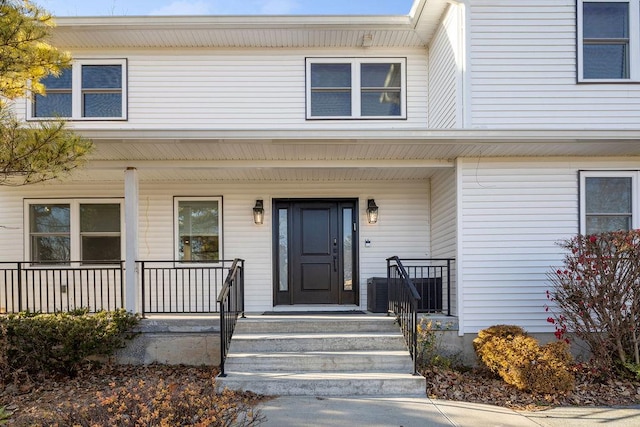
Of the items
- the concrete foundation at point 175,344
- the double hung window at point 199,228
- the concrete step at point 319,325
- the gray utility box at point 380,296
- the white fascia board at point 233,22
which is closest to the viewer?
the concrete step at point 319,325

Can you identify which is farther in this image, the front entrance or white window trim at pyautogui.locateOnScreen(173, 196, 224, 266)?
the front entrance

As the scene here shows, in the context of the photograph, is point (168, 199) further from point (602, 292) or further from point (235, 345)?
→ point (602, 292)

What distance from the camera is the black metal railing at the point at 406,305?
19.0ft

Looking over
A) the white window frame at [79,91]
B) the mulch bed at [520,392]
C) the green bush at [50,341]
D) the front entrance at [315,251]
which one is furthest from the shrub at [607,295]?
the white window frame at [79,91]

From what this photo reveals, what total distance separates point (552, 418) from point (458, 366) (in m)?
1.94

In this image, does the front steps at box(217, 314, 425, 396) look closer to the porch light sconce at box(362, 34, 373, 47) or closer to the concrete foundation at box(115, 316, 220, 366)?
the concrete foundation at box(115, 316, 220, 366)

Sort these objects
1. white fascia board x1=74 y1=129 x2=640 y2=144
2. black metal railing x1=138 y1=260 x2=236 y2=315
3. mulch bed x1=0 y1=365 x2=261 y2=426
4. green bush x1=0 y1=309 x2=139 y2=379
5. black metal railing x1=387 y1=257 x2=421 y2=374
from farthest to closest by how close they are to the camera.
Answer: black metal railing x1=138 y1=260 x2=236 y2=315 → white fascia board x1=74 y1=129 x2=640 y2=144 → green bush x1=0 y1=309 x2=139 y2=379 → black metal railing x1=387 y1=257 x2=421 y2=374 → mulch bed x1=0 y1=365 x2=261 y2=426

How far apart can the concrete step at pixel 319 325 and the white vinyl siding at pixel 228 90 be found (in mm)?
3673

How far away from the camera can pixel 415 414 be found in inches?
191

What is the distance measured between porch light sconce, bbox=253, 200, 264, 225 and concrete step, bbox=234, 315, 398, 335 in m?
2.26

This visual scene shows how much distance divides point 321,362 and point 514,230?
3.42 m

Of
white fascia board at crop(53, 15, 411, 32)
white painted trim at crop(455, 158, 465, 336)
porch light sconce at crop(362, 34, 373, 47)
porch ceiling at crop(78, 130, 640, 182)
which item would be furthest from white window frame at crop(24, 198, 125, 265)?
white painted trim at crop(455, 158, 465, 336)

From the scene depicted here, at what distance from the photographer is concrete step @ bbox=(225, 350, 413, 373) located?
5.84 meters

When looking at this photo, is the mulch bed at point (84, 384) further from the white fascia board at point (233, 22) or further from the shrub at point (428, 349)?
the white fascia board at point (233, 22)
